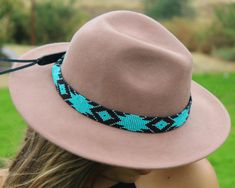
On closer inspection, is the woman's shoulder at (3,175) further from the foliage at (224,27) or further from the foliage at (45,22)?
the foliage at (224,27)

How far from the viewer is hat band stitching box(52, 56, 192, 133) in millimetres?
1411

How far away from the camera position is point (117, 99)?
4.60ft

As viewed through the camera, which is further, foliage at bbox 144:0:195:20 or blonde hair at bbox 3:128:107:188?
foliage at bbox 144:0:195:20

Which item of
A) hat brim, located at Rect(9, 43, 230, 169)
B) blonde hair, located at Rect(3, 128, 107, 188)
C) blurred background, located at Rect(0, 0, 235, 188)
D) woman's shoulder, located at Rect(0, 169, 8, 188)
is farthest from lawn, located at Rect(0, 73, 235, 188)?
blurred background, located at Rect(0, 0, 235, 188)

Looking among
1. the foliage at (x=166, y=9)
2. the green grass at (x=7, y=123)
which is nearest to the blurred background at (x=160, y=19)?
→ the foliage at (x=166, y=9)

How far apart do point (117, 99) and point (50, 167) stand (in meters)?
0.29

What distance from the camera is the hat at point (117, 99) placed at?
1.38 metres

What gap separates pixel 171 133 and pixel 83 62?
293mm

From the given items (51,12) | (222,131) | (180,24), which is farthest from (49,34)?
(222,131)

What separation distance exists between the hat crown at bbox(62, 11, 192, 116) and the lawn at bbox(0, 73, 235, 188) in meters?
0.92

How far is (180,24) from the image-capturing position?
11.6 m

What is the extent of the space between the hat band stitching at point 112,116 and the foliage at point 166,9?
36.7ft

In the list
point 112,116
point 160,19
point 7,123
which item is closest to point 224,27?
point 160,19

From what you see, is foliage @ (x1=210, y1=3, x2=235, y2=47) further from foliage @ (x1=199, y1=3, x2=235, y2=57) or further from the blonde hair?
the blonde hair
